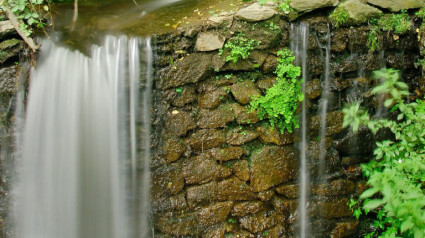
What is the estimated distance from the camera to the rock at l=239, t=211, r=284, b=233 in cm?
432

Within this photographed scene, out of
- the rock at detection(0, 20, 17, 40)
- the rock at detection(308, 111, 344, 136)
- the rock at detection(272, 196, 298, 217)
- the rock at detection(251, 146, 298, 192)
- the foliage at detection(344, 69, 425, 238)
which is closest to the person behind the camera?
the foliage at detection(344, 69, 425, 238)

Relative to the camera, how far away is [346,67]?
4.72 m

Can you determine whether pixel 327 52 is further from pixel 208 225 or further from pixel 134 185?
pixel 134 185

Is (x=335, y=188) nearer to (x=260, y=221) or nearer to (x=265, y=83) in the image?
(x=260, y=221)

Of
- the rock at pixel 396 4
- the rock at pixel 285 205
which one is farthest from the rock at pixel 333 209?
the rock at pixel 396 4

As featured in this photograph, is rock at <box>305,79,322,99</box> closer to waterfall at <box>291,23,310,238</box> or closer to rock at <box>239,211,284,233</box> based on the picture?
waterfall at <box>291,23,310,238</box>

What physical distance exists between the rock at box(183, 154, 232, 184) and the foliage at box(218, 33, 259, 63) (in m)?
1.29

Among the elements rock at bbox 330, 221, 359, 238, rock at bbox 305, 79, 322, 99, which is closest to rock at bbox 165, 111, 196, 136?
rock at bbox 305, 79, 322, 99

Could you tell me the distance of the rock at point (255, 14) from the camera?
440cm

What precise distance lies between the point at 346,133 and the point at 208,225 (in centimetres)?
228

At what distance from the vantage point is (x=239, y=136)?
430cm

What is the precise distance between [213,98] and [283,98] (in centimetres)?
88

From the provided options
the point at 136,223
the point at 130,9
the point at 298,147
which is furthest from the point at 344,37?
the point at 136,223

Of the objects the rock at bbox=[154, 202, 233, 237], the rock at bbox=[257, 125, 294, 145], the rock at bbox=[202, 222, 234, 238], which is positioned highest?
the rock at bbox=[257, 125, 294, 145]
